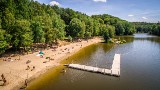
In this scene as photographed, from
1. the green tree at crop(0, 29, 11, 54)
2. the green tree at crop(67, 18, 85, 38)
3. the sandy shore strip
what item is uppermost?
the green tree at crop(67, 18, 85, 38)

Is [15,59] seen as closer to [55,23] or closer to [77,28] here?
[55,23]

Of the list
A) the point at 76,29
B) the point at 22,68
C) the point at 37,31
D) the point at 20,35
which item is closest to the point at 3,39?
the point at 20,35

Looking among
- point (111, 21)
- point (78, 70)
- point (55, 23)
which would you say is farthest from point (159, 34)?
point (78, 70)

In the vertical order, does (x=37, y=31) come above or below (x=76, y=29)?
below

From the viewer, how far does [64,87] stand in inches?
1326

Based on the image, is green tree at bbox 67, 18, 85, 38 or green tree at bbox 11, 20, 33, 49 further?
green tree at bbox 67, 18, 85, 38

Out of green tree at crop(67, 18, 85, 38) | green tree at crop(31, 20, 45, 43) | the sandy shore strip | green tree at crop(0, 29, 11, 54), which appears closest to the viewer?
the sandy shore strip

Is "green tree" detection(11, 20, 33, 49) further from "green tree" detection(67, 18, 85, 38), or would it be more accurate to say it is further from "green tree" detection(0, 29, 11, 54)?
"green tree" detection(67, 18, 85, 38)

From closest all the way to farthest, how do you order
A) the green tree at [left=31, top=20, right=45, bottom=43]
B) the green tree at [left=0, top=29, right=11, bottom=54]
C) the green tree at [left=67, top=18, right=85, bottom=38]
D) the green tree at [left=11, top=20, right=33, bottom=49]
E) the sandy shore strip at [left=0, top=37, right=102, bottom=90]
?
the sandy shore strip at [left=0, top=37, right=102, bottom=90], the green tree at [left=0, top=29, right=11, bottom=54], the green tree at [left=11, top=20, right=33, bottom=49], the green tree at [left=31, top=20, right=45, bottom=43], the green tree at [left=67, top=18, right=85, bottom=38]

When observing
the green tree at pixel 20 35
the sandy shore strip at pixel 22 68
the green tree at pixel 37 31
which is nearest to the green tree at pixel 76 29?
the green tree at pixel 37 31

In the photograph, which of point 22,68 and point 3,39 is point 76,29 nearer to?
point 3,39

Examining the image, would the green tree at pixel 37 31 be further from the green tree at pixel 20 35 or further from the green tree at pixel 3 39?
the green tree at pixel 3 39

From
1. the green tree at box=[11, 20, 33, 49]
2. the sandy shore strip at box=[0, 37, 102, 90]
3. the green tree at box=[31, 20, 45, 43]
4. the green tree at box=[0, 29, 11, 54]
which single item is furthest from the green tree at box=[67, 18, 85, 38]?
the green tree at box=[0, 29, 11, 54]

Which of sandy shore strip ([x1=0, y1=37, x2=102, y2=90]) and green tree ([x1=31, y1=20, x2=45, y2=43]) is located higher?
green tree ([x1=31, y1=20, x2=45, y2=43])
